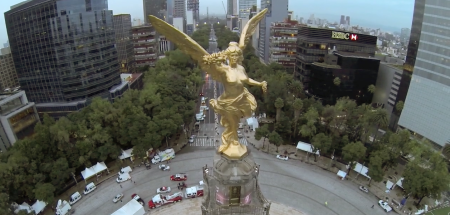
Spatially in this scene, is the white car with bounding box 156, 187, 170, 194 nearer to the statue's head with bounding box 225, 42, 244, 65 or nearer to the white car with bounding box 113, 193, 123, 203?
the white car with bounding box 113, 193, 123, 203

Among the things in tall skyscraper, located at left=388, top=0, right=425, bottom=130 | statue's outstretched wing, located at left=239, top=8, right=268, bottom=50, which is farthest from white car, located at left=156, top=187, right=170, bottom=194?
tall skyscraper, located at left=388, top=0, right=425, bottom=130

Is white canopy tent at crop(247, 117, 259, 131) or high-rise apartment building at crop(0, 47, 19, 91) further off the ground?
high-rise apartment building at crop(0, 47, 19, 91)

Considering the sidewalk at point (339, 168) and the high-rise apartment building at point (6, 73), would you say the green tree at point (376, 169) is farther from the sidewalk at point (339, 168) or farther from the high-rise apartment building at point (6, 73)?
the high-rise apartment building at point (6, 73)

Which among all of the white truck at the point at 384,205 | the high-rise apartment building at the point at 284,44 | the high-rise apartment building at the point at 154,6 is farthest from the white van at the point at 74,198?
the high-rise apartment building at the point at 154,6

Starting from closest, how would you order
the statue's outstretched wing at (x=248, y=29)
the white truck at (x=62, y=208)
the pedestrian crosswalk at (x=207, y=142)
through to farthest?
the statue's outstretched wing at (x=248, y=29) → the white truck at (x=62, y=208) → the pedestrian crosswalk at (x=207, y=142)

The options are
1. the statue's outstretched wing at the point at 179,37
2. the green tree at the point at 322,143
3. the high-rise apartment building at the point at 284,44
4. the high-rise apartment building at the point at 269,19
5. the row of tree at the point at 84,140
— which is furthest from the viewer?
the high-rise apartment building at the point at 269,19

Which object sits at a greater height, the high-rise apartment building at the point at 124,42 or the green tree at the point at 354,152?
the high-rise apartment building at the point at 124,42

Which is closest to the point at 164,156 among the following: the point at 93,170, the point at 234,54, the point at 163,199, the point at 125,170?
the point at 125,170
